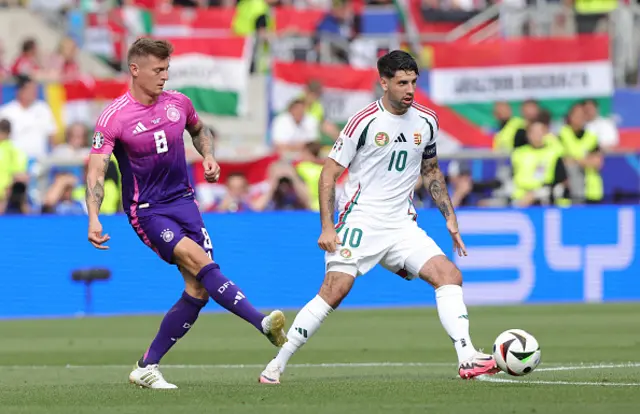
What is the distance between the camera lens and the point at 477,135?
22.4m

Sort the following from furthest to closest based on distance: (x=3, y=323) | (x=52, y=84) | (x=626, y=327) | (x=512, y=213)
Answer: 1. (x=52, y=84)
2. (x=512, y=213)
3. (x=3, y=323)
4. (x=626, y=327)

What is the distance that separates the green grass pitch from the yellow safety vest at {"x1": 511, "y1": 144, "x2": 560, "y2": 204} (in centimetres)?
239

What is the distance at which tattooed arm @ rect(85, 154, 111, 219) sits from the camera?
9805mm

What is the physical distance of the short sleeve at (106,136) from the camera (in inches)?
387

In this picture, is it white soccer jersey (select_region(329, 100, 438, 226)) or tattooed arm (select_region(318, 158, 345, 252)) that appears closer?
tattooed arm (select_region(318, 158, 345, 252))

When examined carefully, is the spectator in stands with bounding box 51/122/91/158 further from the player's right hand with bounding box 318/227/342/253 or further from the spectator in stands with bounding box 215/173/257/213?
the player's right hand with bounding box 318/227/342/253

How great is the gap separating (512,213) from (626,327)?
375 cm

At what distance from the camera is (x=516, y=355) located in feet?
32.4

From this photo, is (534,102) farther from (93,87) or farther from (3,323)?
(3,323)

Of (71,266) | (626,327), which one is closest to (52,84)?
(71,266)

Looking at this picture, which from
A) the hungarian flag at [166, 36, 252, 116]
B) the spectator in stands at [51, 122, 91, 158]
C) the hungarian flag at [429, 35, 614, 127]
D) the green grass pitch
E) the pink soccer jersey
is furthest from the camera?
the hungarian flag at [429, 35, 614, 127]

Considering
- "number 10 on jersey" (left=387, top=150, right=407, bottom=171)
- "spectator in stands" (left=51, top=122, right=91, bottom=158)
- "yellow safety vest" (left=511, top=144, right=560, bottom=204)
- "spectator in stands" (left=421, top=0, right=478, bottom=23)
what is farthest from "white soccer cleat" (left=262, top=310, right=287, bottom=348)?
"spectator in stands" (left=421, top=0, right=478, bottom=23)

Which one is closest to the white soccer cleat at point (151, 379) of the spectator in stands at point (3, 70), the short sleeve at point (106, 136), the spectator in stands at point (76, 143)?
the short sleeve at point (106, 136)

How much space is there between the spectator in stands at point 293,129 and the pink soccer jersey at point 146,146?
1120cm
